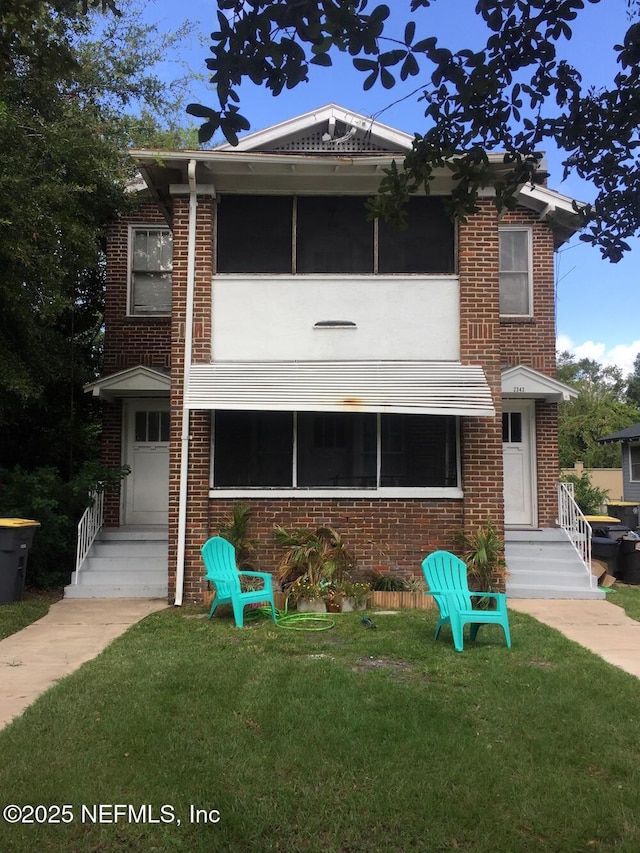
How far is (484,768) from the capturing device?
3854 mm

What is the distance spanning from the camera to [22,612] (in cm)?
838

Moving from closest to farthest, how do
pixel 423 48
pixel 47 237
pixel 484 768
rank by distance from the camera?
1. pixel 423 48
2. pixel 484 768
3. pixel 47 237

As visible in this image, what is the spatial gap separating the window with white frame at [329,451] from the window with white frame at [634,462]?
14377 millimetres

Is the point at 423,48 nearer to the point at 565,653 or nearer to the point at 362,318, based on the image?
the point at 565,653

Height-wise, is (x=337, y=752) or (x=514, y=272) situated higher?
(x=514, y=272)

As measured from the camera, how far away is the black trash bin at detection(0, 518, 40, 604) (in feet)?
28.7

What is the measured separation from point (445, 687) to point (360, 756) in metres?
1.53

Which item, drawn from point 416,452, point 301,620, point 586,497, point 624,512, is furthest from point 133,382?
point 624,512

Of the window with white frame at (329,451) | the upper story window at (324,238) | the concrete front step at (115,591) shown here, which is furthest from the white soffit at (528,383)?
the concrete front step at (115,591)

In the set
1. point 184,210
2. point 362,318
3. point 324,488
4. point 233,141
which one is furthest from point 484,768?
point 184,210

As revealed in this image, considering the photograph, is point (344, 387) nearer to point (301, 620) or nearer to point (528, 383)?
point (301, 620)

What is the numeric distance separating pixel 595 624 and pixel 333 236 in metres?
5.79

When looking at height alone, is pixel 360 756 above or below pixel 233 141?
below

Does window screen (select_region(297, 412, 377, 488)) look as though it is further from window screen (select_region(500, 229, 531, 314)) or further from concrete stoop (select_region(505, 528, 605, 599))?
window screen (select_region(500, 229, 531, 314))
